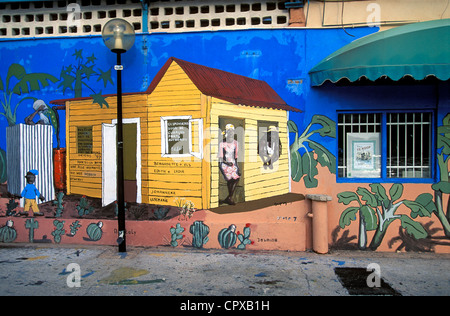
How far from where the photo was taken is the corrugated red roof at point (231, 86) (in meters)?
6.78

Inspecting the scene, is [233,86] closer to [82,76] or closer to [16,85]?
[82,76]

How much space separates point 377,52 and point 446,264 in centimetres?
371

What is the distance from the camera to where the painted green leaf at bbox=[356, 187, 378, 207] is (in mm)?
6824

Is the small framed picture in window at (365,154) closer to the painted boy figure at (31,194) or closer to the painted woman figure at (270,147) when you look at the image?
the painted woman figure at (270,147)

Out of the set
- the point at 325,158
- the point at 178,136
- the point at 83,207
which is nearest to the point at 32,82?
the point at 83,207

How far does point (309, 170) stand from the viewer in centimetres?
692

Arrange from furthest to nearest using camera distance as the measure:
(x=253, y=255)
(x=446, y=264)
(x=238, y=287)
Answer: (x=253, y=255), (x=446, y=264), (x=238, y=287)

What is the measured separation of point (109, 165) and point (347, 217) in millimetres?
4651

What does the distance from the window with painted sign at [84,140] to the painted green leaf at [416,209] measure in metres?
6.11

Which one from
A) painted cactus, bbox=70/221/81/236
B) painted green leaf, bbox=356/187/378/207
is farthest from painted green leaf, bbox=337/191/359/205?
painted cactus, bbox=70/221/81/236

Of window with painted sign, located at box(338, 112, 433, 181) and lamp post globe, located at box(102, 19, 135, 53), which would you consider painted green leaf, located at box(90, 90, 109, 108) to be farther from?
window with painted sign, located at box(338, 112, 433, 181)

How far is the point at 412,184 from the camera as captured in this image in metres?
6.78

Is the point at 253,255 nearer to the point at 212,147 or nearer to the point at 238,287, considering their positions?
the point at 238,287

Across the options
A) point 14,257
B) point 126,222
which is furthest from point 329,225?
point 14,257
